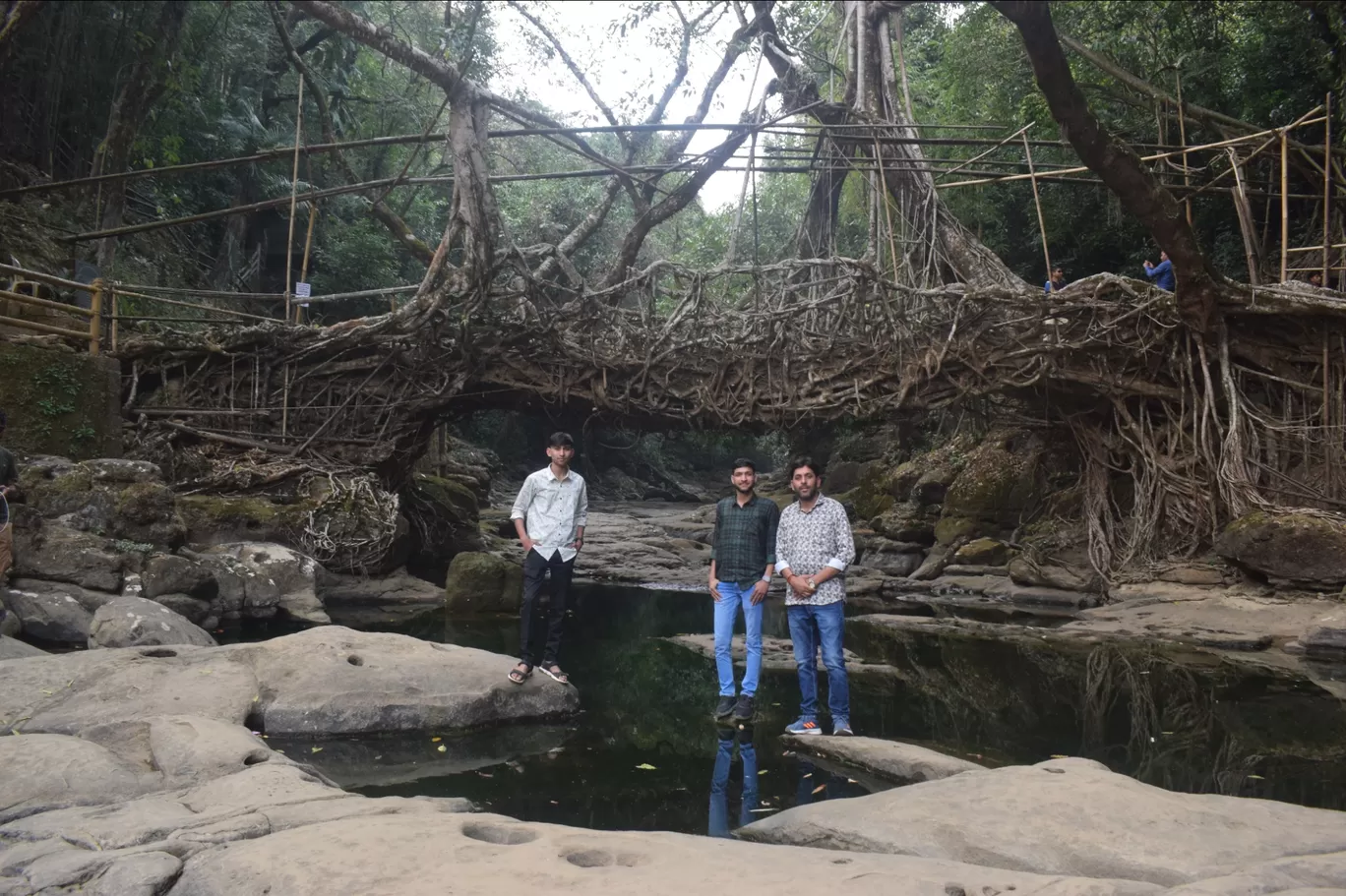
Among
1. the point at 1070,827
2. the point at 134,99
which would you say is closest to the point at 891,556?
the point at 1070,827

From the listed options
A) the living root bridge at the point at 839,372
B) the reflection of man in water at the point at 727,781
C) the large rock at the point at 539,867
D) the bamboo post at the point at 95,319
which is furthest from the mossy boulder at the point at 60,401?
the large rock at the point at 539,867

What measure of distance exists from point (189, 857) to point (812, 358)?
1035 centimetres

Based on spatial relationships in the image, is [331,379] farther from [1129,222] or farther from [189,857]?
[1129,222]

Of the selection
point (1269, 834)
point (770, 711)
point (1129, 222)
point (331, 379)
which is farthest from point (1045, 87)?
point (1129, 222)

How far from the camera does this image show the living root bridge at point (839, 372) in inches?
425

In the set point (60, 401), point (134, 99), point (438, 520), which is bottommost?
point (438, 520)

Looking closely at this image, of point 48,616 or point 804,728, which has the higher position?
point 48,616

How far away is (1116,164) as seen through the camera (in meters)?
7.88

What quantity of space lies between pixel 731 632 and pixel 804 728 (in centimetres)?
73

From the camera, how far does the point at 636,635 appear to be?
9523 mm

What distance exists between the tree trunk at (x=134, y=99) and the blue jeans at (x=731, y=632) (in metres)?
12.8

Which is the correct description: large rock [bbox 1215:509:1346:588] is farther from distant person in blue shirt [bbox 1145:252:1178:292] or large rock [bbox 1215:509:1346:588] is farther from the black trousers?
the black trousers

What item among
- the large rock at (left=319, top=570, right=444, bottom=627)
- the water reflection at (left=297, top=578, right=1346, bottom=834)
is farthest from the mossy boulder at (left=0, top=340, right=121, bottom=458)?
the water reflection at (left=297, top=578, right=1346, bottom=834)

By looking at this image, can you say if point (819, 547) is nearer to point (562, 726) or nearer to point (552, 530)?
point (552, 530)
